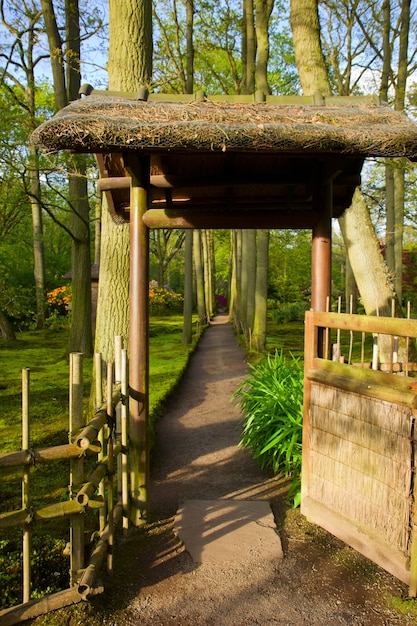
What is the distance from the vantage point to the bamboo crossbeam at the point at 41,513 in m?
2.54

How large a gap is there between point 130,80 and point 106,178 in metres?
2.15

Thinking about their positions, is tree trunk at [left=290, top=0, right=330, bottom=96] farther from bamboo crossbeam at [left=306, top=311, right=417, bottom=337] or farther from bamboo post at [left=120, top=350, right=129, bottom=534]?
bamboo post at [left=120, top=350, right=129, bottom=534]

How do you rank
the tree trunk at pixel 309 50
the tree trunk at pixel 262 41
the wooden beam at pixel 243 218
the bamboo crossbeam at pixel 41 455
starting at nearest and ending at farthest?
1. the bamboo crossbeam at pixel 41 455
2. the wooden beam at pixel 243 218
3. the tree trunk at pixel 309 50
4. the tree trunk at pixel 262 41

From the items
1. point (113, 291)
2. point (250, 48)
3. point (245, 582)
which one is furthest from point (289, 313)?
point (245, 582)

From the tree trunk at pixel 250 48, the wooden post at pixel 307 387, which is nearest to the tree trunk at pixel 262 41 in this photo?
the tree trunk at pixel 250 48

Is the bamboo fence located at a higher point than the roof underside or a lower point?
lower

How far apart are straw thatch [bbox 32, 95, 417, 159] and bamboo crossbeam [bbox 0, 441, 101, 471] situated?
1849mm

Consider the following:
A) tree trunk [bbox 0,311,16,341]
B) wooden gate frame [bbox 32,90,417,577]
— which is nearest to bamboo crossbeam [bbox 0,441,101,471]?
wooden gate frame [bbox 32,90,417,577]

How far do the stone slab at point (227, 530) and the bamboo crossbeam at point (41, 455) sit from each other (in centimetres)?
127

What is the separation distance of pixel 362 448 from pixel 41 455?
2210mm

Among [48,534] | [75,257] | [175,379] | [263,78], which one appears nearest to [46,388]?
[175,379]

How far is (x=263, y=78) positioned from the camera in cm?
1178

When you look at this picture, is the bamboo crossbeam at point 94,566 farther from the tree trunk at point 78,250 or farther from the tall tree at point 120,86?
the tree trunk at point 78,250

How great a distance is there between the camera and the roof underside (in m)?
3.01
